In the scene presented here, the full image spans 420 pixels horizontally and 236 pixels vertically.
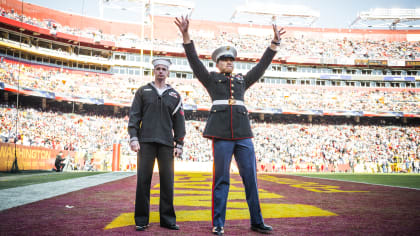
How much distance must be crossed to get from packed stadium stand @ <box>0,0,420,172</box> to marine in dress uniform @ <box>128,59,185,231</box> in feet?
61.5

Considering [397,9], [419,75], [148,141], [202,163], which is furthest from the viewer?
[397,9]

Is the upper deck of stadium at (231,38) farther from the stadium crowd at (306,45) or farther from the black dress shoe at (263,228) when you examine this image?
the black dress shoe at (263,228)

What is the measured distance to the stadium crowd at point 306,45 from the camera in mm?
42750

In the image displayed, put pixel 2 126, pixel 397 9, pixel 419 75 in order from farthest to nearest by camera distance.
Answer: pixel 397 9
pixel 419 75
pixel 2 126

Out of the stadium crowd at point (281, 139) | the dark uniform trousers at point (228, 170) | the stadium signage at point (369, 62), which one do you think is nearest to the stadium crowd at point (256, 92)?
the stadium crowd at point (281, 139)

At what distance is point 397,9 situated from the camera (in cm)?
5184

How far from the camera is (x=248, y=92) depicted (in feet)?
128

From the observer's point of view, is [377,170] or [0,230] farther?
[377,170]

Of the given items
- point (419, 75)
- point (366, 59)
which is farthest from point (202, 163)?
point (419, 75)

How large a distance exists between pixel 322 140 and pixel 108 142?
847 inches

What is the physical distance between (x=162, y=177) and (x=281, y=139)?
30713 mm

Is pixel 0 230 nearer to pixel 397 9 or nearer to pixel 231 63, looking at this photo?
pixel 231 63

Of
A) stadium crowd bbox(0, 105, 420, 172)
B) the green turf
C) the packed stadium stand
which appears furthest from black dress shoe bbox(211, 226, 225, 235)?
stadium crowd bbox(0, 105, 420, 172)

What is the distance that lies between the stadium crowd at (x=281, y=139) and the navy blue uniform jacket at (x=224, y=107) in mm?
21630
